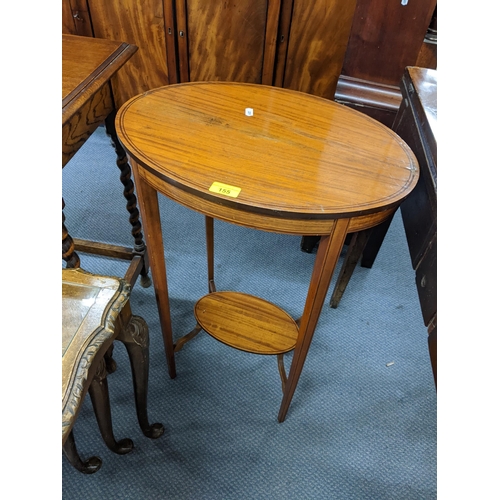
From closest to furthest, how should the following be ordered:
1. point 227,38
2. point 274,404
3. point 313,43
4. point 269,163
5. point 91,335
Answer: point 91,335 → point 269,163 → point 274,404 → point 313,43 → point 227,38

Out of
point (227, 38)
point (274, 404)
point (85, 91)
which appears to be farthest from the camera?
point (227, 38)

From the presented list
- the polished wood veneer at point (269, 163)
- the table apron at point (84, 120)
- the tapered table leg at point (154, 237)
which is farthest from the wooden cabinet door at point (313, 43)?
the tapered table leg at point (154, 237)

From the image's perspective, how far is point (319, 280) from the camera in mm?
805

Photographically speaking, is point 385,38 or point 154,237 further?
point 385,38

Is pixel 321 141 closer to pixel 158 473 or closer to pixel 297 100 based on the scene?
pixel 297 100

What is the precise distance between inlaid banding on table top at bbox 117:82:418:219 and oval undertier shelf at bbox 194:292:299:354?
23.7 inches

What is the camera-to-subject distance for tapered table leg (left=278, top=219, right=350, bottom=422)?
2.39 feet

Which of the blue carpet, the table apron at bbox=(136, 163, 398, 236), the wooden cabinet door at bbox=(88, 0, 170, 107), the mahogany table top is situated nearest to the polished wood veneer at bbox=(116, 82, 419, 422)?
A: the table apron at bbox=(136, 163, 398, 236)

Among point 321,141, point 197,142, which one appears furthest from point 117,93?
point 321,141

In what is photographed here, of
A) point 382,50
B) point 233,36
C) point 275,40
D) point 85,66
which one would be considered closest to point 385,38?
point 382,50

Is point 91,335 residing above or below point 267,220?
below

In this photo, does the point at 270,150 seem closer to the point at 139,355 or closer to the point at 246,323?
the point at 139,355

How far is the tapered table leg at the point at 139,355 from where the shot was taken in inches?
31.6

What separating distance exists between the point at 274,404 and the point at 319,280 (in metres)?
0.59
